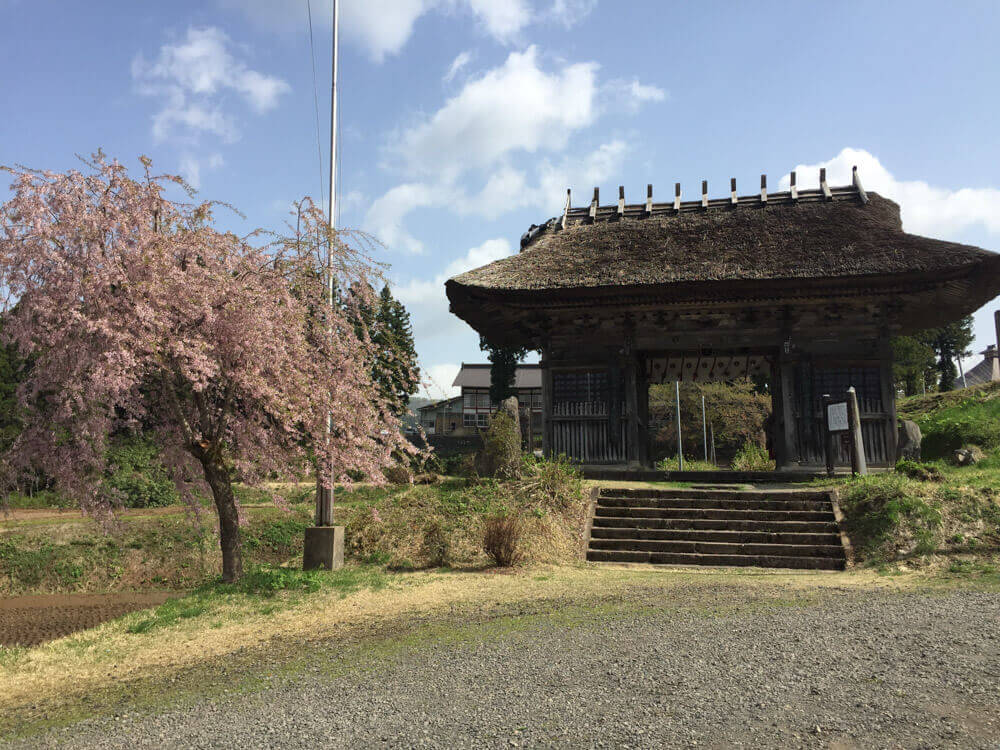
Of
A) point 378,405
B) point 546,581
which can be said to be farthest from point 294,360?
point 546,581

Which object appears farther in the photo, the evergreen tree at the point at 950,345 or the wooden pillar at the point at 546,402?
the evergreen tree at the point at 950,345

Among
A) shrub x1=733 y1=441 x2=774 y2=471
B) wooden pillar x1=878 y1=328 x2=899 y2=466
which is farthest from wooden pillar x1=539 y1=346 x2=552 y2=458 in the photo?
wooden pillar x1=878 y1=328 x2=899 y2=466

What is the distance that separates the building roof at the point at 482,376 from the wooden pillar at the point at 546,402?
40206 millimetres

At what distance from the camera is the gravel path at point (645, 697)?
3.80 metres

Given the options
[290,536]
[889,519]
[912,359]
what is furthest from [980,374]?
[290,536]

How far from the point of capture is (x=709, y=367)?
18.7 m

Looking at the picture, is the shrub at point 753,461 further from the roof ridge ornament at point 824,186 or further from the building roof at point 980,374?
the building roof at point 980,374

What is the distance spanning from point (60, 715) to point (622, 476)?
39.3 ft

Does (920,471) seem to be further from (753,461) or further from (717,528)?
(753,461)

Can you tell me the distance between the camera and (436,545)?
1084 cm

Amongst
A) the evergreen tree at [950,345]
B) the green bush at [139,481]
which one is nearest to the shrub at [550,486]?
the green bush at [139,481]

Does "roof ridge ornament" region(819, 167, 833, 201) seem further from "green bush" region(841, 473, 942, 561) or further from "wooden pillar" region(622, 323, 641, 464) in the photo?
"green bush" region(841, 473, 942, 561)

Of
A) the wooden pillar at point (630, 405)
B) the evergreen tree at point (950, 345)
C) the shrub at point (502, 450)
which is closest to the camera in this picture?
the shrub at point (502, 450)

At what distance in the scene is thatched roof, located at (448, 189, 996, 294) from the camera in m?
13.8
